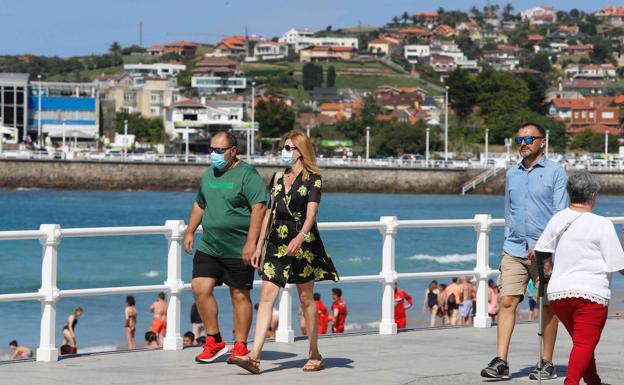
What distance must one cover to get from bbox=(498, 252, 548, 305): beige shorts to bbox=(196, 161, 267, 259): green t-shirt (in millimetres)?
1603

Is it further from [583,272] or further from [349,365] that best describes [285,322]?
[583,272]

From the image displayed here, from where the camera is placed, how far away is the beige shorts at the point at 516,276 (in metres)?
9.63

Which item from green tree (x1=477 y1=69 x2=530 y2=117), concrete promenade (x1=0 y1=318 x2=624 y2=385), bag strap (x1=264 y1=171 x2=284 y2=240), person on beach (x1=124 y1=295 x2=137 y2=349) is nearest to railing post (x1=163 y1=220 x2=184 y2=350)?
concrete promenade (x1=0 y1=318 x2=624 y2=385)

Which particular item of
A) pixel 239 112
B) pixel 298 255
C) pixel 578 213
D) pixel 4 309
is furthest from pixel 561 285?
pixel 239 112

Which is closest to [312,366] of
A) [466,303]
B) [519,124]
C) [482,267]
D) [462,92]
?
[482,267]

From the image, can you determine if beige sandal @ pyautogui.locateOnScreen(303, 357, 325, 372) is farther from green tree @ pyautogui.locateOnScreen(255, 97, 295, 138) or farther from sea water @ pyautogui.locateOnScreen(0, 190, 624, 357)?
green tree @ pyautogui.locateOnScreen(255, 97, 295, 138)

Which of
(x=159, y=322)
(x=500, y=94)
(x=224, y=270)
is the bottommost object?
(x=159, y=322)

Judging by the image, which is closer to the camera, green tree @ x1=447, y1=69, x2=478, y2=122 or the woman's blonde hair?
the woman's blonde hair

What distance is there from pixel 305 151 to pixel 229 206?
2.07 ft

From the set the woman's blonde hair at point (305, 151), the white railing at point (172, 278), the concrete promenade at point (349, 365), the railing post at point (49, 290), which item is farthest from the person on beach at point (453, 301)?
the woman's blonde hair at point (305, 151)

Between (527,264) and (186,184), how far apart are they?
91810 millimetres

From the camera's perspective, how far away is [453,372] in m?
9.80

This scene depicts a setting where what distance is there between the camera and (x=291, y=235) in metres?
9.65

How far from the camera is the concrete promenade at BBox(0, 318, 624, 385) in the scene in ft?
30.8
